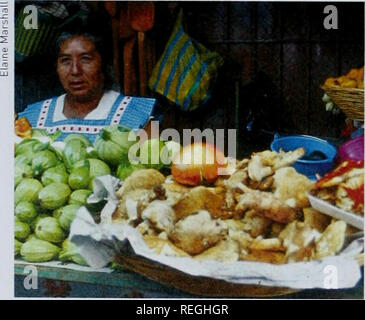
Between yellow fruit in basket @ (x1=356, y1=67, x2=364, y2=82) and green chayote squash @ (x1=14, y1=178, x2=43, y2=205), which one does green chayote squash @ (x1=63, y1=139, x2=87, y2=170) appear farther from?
yellow fruit in basket @ (x1=356, y1=67, x2=364, y2=82)

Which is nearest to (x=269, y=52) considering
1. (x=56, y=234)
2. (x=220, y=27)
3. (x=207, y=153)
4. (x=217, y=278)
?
(x=220, y=27)

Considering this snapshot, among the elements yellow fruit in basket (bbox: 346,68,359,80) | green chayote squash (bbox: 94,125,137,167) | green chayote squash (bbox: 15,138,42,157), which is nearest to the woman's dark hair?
green chayote squash (bbox: 94,125,137,167)

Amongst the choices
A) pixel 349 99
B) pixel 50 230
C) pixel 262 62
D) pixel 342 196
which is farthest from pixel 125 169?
pixel 349 99

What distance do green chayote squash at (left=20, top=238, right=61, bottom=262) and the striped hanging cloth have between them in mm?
1036

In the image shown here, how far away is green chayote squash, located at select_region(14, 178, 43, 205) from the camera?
4.12 metres

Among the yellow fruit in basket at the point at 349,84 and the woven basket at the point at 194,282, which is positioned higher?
the yellow fruit in basket at the point at 349,84

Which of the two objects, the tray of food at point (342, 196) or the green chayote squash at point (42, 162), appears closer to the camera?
the tray of food at point (342, 196)

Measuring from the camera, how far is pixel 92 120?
418 cm

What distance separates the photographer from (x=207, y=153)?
161 inches

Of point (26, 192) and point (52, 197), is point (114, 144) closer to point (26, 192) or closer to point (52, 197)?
point (52, 197)

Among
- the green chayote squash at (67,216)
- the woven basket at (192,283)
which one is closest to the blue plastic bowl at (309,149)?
the woven basket at (192,283)

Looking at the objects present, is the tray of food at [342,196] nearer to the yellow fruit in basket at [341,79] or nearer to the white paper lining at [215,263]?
the white paper lining at [215,263]

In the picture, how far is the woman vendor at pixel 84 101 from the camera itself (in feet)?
13.5

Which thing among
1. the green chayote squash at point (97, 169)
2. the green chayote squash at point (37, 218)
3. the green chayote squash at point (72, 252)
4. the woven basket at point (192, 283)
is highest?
the green chayote squash at point (97, 169)
